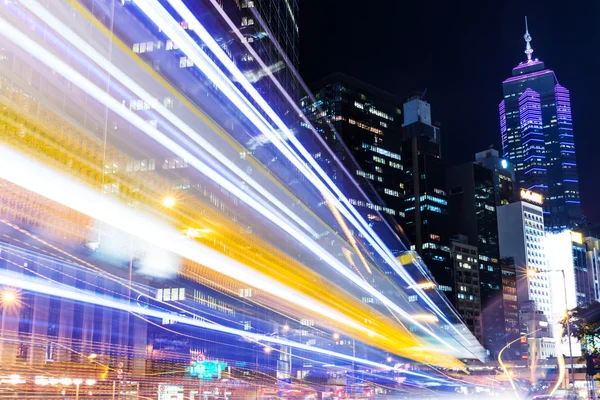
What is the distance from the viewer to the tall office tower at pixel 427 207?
185625mm

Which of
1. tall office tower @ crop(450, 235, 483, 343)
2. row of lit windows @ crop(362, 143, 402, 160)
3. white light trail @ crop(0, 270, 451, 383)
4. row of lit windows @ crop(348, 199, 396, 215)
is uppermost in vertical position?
row of lit windows @ crop(362, 143, 402, 160)

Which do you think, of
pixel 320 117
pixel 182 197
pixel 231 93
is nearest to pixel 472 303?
pixel 320 117

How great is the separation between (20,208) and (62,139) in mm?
5222

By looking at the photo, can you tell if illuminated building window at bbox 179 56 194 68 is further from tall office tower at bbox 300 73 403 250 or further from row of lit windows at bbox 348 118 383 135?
row of lit windows at bbox 348 118 383 135

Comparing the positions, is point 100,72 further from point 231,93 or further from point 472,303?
point 472,303

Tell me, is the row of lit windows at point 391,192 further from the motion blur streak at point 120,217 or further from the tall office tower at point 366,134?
the motion blur streak at point 120,217

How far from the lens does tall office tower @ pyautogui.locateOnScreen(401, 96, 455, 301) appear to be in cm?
18562

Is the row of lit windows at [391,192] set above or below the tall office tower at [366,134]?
below

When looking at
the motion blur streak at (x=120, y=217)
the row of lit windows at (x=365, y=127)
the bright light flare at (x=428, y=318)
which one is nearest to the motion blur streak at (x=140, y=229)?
the motion blur streak at (x=120, y=217)

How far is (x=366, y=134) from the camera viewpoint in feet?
595

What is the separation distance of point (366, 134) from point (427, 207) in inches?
1143

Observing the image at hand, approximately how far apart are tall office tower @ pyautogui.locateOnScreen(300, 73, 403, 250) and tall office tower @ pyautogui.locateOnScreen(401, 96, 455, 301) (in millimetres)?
4299

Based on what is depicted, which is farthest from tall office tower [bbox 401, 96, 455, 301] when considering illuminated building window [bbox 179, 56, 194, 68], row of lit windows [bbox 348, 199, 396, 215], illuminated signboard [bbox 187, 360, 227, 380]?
illuminated signboard [bbox 187, 360, 227, 380]

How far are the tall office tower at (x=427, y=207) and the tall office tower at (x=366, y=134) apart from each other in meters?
4.30
